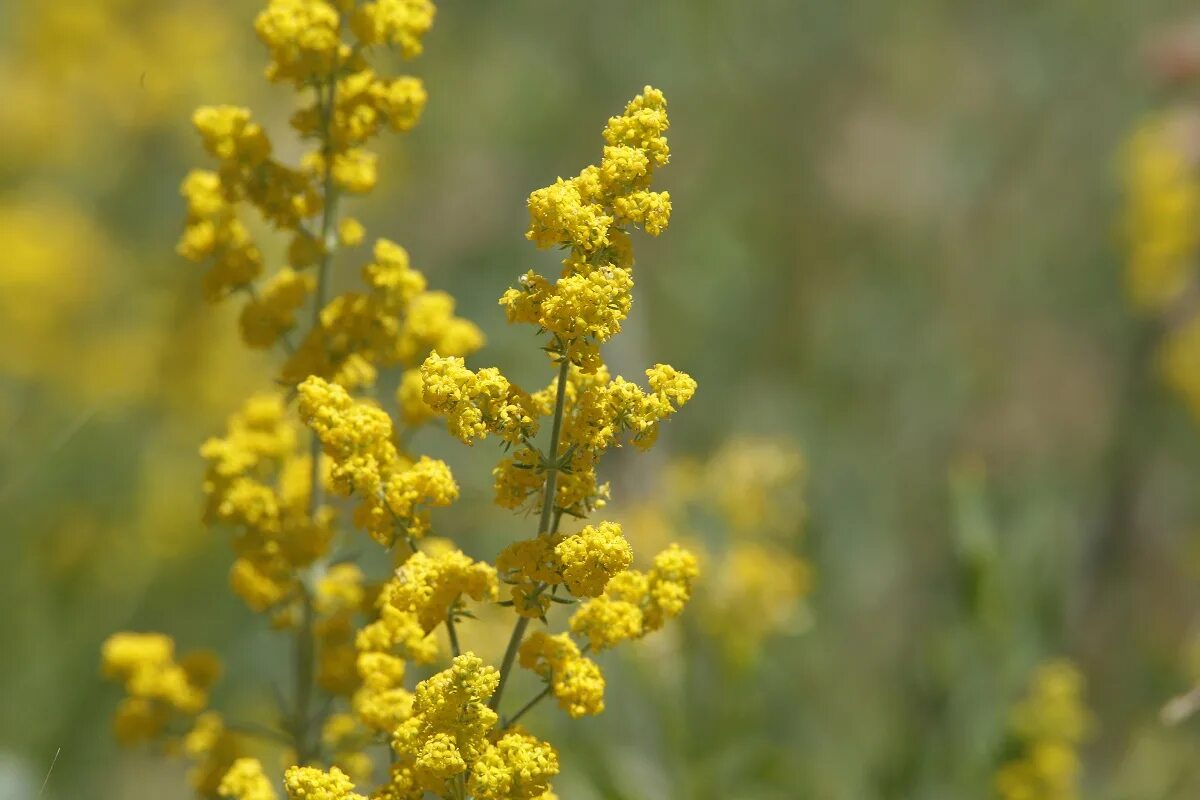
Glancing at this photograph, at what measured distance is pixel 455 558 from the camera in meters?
1.99

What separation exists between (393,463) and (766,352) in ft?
14.6

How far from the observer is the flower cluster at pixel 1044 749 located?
3059mm

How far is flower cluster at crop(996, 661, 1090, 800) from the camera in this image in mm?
3059

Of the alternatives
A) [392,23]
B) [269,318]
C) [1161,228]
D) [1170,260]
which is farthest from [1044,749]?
[1161,228]

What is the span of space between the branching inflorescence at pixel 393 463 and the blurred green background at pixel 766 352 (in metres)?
0.57

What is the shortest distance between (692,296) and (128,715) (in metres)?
4.08

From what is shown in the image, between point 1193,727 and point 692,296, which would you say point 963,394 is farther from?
point 1193,727

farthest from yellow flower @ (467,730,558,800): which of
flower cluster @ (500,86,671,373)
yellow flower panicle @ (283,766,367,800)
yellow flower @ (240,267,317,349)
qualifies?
yellow flower @ (240,267,317,349)

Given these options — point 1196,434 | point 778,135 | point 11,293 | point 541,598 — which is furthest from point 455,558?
point 778,135

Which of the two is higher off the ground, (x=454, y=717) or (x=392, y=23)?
(x=392, y=23)

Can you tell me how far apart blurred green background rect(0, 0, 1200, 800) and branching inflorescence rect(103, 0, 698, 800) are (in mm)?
573

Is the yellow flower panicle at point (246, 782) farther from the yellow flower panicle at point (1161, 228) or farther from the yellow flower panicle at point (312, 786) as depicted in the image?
the yellow flower panicle at point (1161, 228)

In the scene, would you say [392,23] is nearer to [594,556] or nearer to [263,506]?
[263,506]

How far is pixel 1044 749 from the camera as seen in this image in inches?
121
